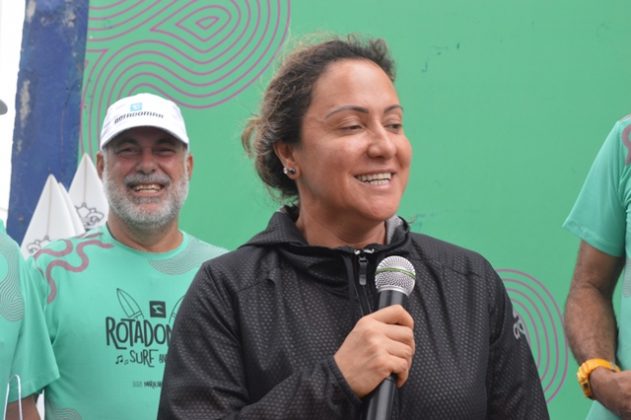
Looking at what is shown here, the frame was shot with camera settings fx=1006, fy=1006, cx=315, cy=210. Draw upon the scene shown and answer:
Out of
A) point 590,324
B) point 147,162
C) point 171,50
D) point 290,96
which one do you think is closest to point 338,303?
point 290,96

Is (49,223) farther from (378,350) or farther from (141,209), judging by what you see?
(378,350)

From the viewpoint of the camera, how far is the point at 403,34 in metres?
4.29

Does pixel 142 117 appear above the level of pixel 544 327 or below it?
above

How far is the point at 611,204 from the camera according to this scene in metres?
2.74

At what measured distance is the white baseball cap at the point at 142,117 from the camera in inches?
149

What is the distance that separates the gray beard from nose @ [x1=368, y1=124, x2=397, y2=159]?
176 centimetres

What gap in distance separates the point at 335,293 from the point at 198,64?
2.67m

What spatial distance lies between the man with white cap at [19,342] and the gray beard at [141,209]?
20.3 inches

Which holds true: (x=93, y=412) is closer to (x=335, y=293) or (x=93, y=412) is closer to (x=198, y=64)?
(x=335, y=293)

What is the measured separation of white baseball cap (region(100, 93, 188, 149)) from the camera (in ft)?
12.4

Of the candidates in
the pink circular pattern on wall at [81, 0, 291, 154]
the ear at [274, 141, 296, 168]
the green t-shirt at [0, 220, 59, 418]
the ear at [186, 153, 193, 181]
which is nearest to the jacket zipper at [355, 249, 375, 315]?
the ear at [274, 141, 296, 168]

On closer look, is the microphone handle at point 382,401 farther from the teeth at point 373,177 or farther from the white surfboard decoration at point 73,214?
the white surfboard decoration at point 73,214

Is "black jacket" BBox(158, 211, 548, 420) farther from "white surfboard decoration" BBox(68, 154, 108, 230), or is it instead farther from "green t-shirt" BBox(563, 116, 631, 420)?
"white surfboard decoration" BBox(68, 154, 108, 230)

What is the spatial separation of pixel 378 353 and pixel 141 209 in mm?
2055
